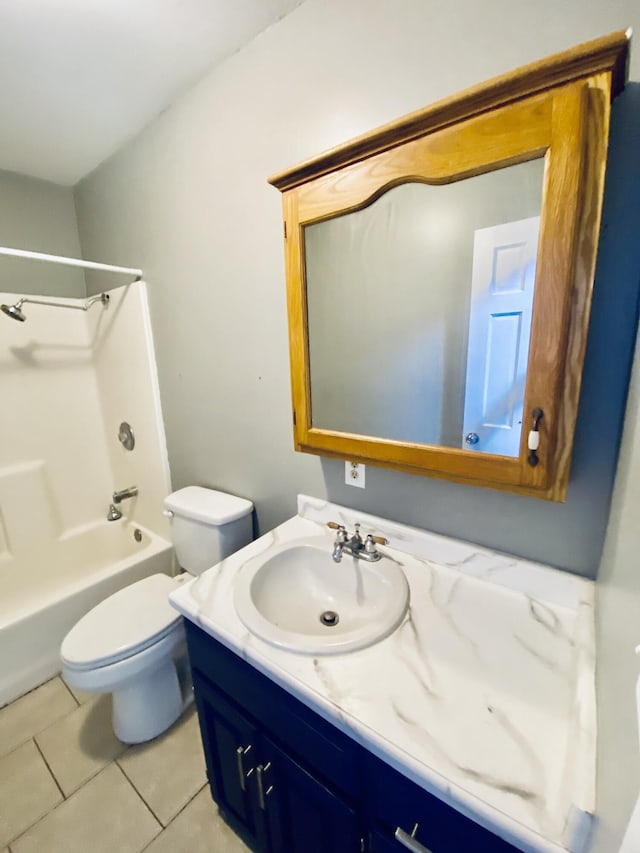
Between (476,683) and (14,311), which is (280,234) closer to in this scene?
(476,683)

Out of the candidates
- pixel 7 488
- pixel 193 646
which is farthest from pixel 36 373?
pixel 193 646

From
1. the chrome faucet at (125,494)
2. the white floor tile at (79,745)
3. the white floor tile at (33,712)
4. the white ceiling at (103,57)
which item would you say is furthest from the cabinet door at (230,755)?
the white ceiling at (103,57)

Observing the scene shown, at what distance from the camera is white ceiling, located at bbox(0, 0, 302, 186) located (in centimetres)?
98

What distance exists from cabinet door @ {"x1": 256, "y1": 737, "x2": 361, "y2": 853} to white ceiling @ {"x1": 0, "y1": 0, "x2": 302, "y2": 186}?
1.90 metres

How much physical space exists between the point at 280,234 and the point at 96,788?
198 cm

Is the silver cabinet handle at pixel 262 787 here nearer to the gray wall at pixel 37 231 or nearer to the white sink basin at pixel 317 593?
the white sink basin at pixel 317 593

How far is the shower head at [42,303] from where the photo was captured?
1758 mm

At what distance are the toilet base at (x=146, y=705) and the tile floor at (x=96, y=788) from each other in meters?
0.05

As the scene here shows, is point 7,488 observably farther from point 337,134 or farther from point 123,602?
point 337,134

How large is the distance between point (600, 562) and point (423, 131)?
1.02 meters

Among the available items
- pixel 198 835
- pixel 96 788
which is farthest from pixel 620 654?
pixel 96 788

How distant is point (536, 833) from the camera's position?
1.45 feet

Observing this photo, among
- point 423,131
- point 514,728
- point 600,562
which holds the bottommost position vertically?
point 514,728

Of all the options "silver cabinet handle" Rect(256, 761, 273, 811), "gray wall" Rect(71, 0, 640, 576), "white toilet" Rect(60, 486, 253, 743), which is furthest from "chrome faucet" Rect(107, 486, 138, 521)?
"silver cabinet handle" Rect(256, 761, 273, 811)
